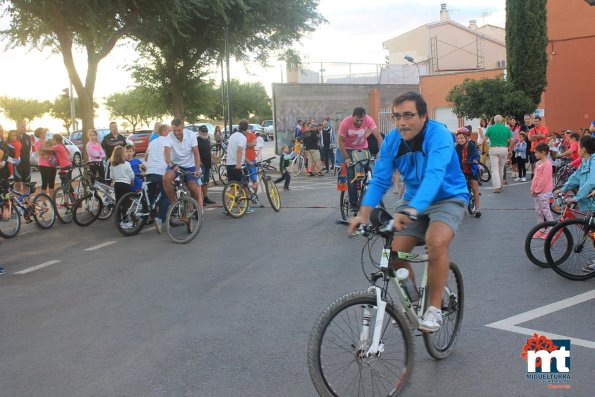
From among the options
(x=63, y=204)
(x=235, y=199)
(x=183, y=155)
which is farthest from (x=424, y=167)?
(x=63, y=204)

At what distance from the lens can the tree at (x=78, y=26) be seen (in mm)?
15611

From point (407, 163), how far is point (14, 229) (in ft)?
28.6

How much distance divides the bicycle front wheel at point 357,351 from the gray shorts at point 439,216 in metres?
0.69

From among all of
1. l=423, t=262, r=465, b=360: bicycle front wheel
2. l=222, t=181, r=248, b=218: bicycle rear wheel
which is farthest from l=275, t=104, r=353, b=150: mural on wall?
l=423, t=262, r=465, b=360: bicycle front wheel

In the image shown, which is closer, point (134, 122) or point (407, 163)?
point (407, 163)

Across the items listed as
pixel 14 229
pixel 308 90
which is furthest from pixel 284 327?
pixel 308 90

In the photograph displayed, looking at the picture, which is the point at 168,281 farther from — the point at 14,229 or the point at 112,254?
the point at 14,229

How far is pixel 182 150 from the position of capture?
10367mm

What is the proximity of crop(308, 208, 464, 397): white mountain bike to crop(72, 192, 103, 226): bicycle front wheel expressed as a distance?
28.9 ft

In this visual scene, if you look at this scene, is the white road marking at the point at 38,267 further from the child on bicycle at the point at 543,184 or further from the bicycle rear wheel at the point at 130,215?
the child on bicycle at the point at 543,184

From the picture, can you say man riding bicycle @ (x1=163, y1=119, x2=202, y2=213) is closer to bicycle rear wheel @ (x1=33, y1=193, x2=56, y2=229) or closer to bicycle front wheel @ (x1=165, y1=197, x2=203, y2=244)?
bicycle front wheel @ (x1=165, y1=197, x2=203, y2=244)

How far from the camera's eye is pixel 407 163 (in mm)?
4098

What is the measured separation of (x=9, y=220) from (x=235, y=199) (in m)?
4.07

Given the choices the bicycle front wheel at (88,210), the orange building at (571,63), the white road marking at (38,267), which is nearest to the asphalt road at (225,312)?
the white road marking at (38,267)
